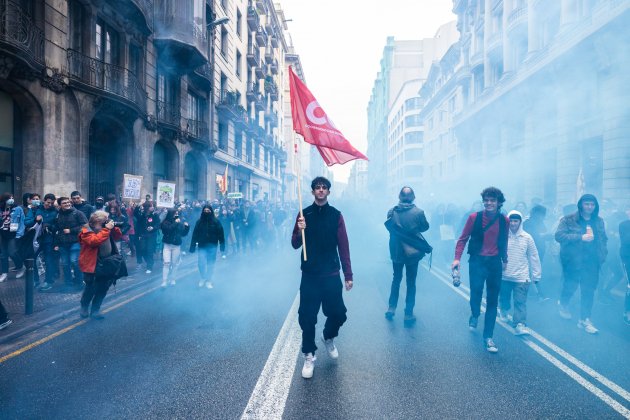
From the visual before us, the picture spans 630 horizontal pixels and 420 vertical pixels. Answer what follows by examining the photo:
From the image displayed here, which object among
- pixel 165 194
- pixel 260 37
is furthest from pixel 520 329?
pixel 260 37

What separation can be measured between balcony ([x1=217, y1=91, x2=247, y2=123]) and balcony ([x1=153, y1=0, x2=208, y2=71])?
5.31 meters

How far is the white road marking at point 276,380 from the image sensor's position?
2.81 meters

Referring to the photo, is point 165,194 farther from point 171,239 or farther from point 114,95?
point 114,95

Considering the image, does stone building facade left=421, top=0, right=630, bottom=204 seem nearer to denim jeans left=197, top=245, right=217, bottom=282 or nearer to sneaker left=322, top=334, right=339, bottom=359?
denim jeans left=197, top=245, right=217, bottom=282

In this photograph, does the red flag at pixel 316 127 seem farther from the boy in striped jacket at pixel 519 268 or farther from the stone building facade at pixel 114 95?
the stone building facade at pixel 114 95

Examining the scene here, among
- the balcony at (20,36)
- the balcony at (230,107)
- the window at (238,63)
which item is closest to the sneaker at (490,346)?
the balcony at (20,36)

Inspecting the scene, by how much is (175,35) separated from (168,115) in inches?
128

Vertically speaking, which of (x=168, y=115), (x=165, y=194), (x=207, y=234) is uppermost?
(x=168, y=115)

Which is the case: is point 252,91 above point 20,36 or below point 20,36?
above

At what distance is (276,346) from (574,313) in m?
4.46

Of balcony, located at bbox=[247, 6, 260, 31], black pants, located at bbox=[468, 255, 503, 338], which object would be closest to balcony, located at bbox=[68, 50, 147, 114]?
black pants, located at bbox=[468, 255, 503, 338]

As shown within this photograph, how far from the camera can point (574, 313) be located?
18.5 feet

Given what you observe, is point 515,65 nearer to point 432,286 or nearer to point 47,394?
point 432,286

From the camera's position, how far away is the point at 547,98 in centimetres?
1639
